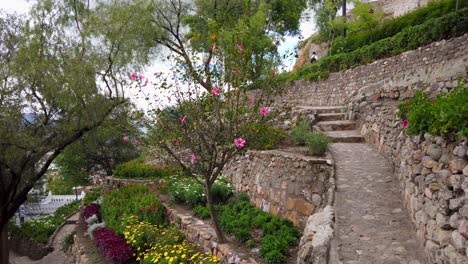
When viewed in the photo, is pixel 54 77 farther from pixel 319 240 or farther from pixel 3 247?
pixel 319 240

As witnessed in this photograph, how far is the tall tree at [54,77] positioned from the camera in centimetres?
890

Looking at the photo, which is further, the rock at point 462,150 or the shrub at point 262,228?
the shrub at point 262,228

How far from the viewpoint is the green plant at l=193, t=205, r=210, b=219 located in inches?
274

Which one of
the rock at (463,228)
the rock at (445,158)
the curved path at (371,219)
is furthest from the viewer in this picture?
the curved path at (371,219)

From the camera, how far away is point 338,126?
887 centimetres

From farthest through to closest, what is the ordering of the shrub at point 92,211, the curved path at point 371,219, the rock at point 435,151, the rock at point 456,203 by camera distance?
the shrub at point 92,211 < the curved path at point 371,219 < the rock at point 435,151 < the rock at point 456,203

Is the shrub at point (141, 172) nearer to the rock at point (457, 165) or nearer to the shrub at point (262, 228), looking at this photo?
the shrub at point (262, 228)

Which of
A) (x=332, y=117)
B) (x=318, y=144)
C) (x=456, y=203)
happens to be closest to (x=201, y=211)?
(x=318, y=144)

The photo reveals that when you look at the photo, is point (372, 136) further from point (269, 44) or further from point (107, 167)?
point (107, 167)

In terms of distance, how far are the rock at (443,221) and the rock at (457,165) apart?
0.42 meters

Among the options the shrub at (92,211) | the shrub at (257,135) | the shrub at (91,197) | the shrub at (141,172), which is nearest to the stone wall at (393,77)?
the shrub at (257,135)

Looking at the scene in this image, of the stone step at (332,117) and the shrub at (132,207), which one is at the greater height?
the stone step at (332,117)

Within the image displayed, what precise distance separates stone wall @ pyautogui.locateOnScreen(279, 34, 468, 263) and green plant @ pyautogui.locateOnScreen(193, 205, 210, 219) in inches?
116

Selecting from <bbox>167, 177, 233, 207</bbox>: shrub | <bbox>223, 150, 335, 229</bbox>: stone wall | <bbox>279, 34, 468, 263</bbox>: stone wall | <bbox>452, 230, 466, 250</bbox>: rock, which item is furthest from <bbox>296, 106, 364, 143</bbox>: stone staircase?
<bbox>452, 230, 466, 250</bbox>: rock
